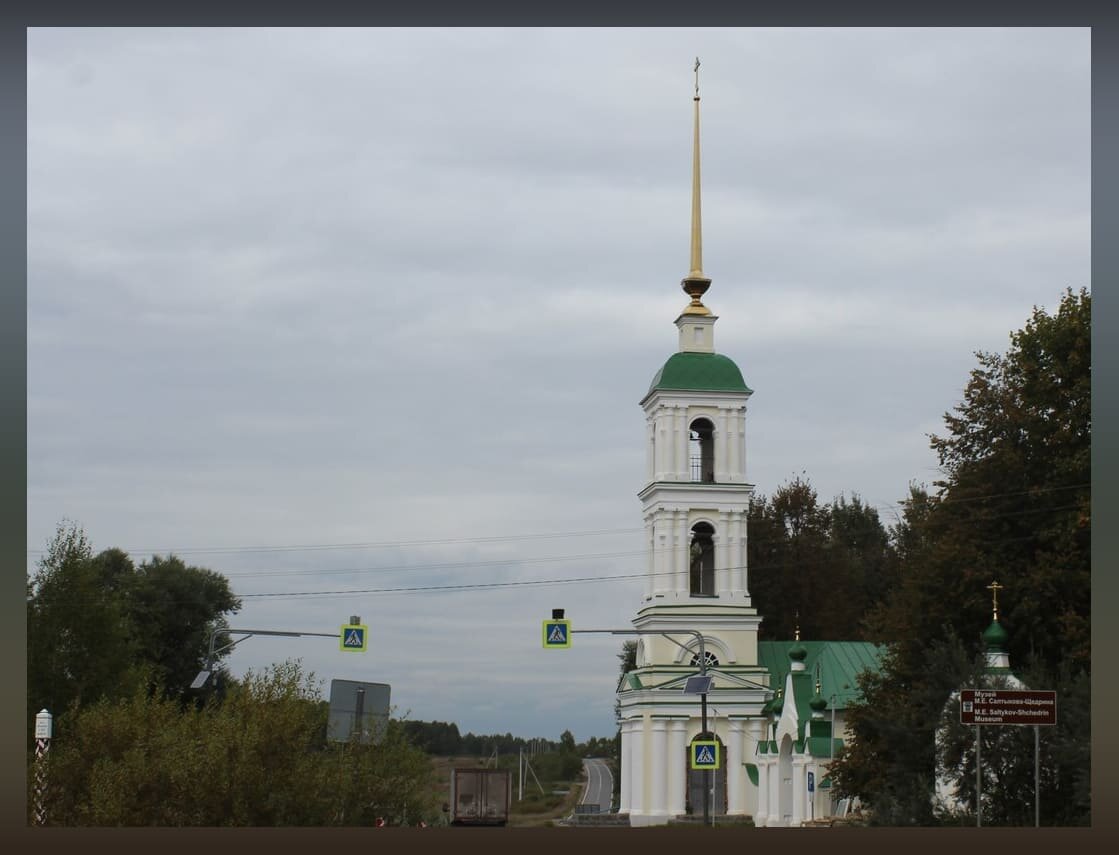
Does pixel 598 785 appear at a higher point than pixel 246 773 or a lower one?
lower

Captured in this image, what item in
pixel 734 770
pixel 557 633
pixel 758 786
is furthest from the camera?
pixel 734 770

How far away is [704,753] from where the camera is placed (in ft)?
128

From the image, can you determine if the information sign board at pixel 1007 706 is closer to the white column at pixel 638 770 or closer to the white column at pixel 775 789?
the white column at pixel 775 789

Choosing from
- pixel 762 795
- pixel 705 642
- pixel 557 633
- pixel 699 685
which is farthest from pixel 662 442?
pixel 699 685

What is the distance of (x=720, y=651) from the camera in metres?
64.3

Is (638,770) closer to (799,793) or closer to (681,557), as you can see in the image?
(681,557)

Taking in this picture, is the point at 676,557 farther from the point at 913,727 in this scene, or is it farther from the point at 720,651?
the point at 913,727

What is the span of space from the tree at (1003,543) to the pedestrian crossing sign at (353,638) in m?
11.7

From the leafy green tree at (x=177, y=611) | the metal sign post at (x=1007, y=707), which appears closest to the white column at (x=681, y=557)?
the leafy green tree at (x=177, y=611)

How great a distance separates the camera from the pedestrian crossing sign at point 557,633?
43.6 metres

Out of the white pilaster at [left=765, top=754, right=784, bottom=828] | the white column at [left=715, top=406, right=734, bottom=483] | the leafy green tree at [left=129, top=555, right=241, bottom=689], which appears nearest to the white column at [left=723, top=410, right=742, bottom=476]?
the white column at [left=715, top=406, right=734, bottom=483]


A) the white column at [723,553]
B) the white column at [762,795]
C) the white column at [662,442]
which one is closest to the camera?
the white column at [762,795]

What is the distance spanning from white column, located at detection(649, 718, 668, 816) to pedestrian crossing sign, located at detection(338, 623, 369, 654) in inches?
836

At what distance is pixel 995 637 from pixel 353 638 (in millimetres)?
15012
